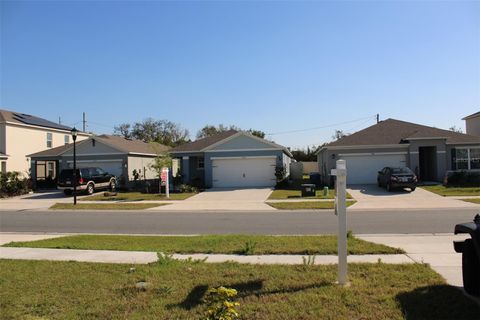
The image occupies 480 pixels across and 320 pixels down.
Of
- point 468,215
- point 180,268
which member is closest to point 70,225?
point 180,268

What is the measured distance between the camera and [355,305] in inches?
215

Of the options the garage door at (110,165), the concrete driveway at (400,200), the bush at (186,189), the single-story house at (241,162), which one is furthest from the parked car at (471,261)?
the garage door at (110,165)

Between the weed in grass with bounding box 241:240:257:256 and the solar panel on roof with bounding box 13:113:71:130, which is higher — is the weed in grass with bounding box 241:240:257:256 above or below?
below

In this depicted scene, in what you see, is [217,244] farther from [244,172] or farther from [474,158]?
[474,158]

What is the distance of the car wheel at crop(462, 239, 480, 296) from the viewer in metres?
5.68

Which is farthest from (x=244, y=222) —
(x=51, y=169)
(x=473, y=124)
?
(x=473, y=124)

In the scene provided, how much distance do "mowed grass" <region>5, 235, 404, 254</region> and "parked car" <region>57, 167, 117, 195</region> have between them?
19650 mm

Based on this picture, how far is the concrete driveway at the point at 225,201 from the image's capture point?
22234 mm

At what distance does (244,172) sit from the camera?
113 feet

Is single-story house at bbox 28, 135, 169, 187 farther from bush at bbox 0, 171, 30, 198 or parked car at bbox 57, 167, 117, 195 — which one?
bush at bbox 0, 171, 30, 198

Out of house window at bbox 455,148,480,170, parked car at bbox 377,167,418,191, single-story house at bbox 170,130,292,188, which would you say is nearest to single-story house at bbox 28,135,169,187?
single-story house at bbox 170,130,292,188

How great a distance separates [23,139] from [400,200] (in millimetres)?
32753

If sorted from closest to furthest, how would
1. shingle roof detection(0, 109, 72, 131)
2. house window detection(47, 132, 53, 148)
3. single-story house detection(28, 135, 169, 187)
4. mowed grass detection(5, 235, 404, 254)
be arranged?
mowed grass detection(5, 235, 404, 254) < single-story house detection(28, 135, 169, 187) < shingle roof detection(0, 109, 72, 131) < house window detection(47, 132, 53, 148)

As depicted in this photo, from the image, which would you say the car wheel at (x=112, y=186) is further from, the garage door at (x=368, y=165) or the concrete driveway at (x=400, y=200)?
the concrete driveway at (x=400, y=200)
